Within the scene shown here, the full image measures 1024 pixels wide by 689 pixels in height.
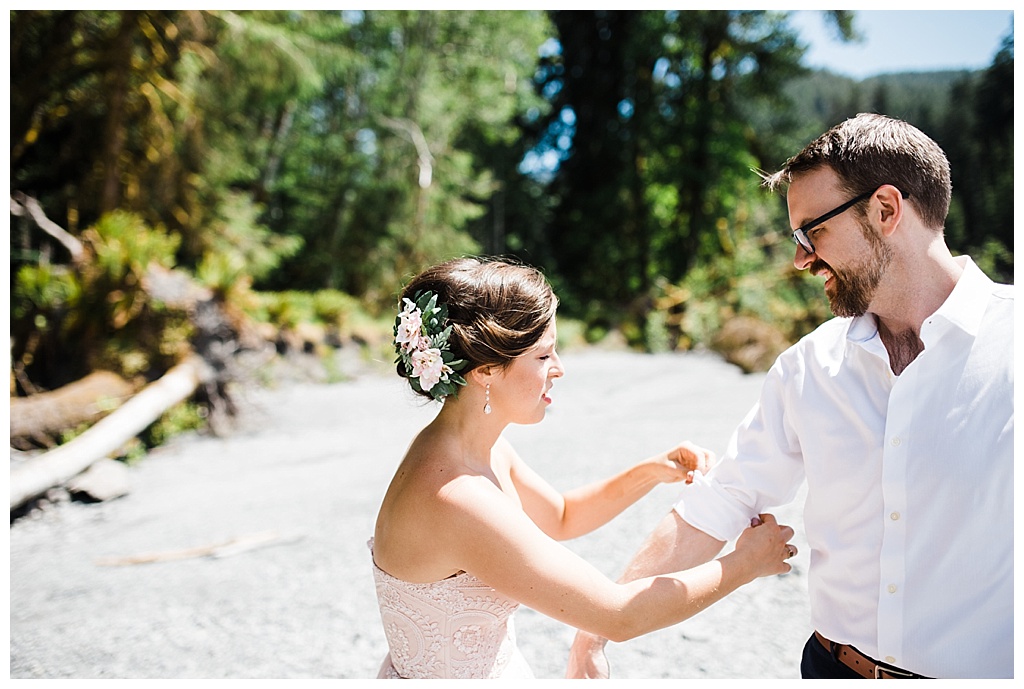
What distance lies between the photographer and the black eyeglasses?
5.56 ft

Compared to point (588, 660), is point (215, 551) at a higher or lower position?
lower

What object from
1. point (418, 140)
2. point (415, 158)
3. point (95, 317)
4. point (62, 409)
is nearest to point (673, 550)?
point (62, 409)

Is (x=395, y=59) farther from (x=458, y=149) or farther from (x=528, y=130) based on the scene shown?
(x=528, y=130)

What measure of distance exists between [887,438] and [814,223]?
0.55 meters

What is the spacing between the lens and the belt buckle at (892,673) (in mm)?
1557

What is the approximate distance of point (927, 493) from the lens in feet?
5.02

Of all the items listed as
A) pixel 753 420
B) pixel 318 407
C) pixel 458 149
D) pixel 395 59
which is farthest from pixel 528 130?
pixel 753 420

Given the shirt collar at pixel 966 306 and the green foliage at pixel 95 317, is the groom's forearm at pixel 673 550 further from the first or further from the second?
the green foliage at pixel 95 317

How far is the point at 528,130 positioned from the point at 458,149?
133 inches

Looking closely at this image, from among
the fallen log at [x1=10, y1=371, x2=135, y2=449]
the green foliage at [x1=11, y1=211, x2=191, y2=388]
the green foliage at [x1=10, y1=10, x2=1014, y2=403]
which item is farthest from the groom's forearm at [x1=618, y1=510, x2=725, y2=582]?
the green foliage at [x1=11, y1=211, x2=191, y2=388]

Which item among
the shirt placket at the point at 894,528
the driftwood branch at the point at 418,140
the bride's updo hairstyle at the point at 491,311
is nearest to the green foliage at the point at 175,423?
the bride's updo hairstyle at the point at 491,311

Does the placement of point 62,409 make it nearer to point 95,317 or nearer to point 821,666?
point 95,317

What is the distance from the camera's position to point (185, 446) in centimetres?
714
